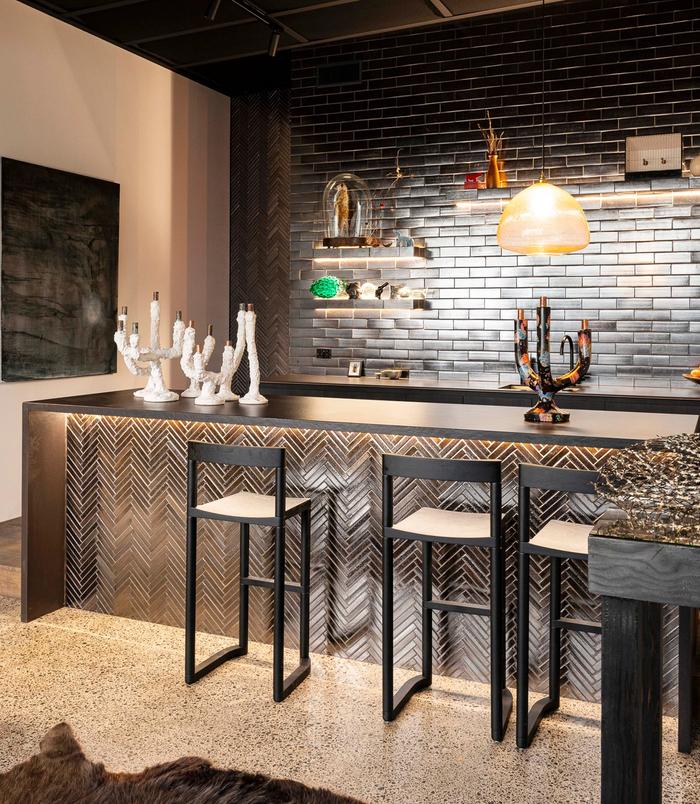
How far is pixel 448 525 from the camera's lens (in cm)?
298

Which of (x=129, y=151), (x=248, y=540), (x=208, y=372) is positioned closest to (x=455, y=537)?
(x=248, y=540)

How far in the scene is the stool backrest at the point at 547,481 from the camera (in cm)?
275

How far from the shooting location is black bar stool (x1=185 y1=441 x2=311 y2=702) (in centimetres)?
313

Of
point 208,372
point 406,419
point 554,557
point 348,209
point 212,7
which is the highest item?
→ point 212,7

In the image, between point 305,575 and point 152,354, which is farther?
point 152,354

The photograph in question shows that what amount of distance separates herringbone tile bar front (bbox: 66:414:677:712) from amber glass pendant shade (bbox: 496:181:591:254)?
1.29m

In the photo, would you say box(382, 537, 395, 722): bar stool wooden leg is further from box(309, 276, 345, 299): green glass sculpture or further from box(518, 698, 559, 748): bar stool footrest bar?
box(309, 276, 345, 299): green glass sculpture

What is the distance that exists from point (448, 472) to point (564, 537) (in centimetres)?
47

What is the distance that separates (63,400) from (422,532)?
211 cm

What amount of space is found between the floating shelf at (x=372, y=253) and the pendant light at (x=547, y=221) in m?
2.19

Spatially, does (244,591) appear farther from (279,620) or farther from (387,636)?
(387,636)

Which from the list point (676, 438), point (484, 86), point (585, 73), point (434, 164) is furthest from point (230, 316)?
point (676, 438)

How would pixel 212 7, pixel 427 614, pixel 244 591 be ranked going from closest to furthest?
pixel 427 614, pixel 244 591, pixel 212 7

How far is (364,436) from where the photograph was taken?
141 inches
